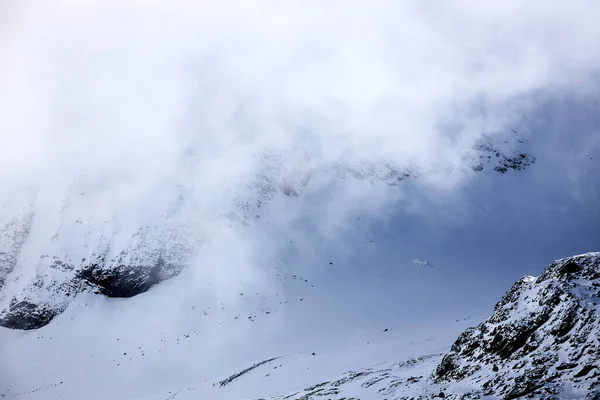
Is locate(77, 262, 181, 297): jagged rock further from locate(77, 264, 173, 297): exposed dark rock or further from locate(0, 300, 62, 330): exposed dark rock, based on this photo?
locate(0, 300, 62, 330): exposed dark rock

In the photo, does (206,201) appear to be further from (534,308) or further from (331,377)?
(534,308)

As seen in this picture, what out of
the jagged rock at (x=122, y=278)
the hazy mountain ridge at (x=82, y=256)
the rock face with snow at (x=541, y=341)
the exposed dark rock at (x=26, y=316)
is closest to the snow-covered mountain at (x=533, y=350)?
the rock face with snow at (x=541, y=341)

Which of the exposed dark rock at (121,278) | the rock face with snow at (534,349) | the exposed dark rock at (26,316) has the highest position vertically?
the exposed dark rock at (121,278)

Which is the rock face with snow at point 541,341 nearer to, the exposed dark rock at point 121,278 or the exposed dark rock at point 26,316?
the exposed dark rock at point 121,278

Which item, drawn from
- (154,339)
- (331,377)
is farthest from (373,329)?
(154,339)

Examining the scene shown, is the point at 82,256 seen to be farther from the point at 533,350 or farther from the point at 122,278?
the point at 533,350

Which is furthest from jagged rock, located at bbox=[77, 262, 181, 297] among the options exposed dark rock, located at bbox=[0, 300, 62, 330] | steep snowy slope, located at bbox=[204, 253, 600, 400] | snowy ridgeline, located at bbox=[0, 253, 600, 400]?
steep snowy slope, located at bbox=[204, 253, 600, 400]

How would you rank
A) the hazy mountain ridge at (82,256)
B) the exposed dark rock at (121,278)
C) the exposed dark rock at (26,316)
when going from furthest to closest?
1. the exposed dark rock at (121,278)
2. the hazy mountain ridge at (82,256)
3. the exposed dark rock at (26,316)

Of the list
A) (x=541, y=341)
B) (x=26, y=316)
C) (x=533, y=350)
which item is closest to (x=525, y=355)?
(x=533, y=350)

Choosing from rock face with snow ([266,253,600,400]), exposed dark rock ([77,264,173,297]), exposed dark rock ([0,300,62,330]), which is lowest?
rock face with snow ([266,253,600,400])

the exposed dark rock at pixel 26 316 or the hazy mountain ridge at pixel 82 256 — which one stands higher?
the hazy mountain ridge at pixel 82 256

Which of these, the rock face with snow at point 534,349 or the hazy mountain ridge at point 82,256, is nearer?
the rock face with snow at point 534,349

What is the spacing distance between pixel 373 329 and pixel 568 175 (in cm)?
5611

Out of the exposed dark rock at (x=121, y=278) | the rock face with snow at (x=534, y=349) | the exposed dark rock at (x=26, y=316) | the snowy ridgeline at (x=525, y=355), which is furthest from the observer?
the exposed dark rock at (x=121, y=278)
